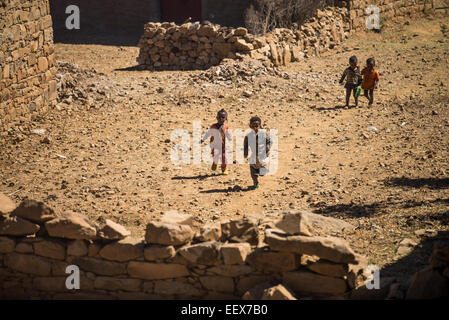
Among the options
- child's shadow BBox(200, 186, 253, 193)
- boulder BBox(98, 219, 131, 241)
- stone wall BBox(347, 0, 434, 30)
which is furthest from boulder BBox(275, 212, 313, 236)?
stone wall BBox(347, 0, 434, 30)

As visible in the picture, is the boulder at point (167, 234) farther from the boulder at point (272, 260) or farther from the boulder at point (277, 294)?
the boulder at point (277, 294)

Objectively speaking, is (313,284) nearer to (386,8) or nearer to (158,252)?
(158,252)

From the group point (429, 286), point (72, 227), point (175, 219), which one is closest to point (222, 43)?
point (175, 219)

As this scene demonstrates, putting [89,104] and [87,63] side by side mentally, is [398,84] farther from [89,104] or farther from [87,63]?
[87,63]

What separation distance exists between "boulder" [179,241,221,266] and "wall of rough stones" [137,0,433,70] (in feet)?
30.8

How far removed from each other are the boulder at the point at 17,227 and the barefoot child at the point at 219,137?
3.45 m

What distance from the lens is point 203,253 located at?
4.92 metres

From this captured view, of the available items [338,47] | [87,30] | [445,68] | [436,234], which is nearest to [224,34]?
[338,47]

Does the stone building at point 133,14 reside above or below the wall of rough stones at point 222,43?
above

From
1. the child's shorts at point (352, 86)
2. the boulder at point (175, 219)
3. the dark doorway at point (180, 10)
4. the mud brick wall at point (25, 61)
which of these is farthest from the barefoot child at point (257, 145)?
the dark doorway at point (180, 10)

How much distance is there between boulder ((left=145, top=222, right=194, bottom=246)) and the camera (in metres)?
4.97

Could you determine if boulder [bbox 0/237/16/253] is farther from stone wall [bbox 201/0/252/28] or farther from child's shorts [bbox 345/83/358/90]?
stone wall [bbox 201/0/252/28]

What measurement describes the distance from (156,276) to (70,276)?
0.84m

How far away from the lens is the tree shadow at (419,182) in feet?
24.2
